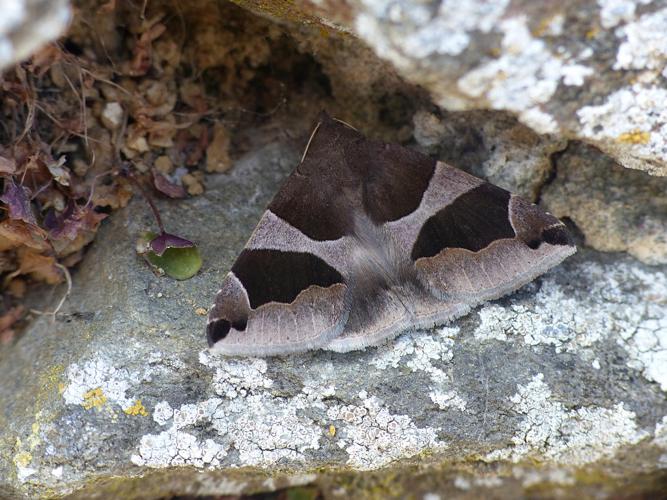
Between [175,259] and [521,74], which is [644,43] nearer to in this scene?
[521,74]

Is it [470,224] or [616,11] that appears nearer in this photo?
[616,11]

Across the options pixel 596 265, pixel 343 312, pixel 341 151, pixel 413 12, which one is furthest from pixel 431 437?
pixel 413 12

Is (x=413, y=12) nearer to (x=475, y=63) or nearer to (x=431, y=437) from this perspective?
(x=475, y=63)

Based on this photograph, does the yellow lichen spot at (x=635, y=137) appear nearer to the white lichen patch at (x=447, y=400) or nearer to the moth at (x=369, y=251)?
the moth at (x=369, y=251)

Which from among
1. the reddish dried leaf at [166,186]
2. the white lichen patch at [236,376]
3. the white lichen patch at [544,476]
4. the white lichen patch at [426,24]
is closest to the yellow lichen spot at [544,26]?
the white lichen patch at [426,24]

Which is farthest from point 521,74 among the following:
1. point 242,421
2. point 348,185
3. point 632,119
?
point 242,421

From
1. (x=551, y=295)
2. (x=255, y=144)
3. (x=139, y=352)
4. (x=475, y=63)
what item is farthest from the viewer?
(x=255, y=144)

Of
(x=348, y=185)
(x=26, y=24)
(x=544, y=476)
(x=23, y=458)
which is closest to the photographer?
(x=26, y=24)
